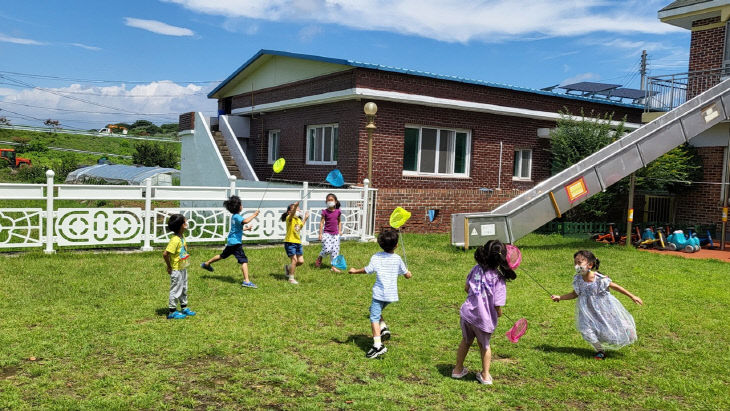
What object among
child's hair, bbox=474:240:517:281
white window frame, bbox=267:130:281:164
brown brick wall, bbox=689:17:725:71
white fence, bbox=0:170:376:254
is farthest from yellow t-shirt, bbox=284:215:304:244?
brown brick wall, bbox=689:17:725:71

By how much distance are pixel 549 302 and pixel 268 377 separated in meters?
5.01

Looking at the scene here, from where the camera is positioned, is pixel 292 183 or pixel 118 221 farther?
pixel 292 183

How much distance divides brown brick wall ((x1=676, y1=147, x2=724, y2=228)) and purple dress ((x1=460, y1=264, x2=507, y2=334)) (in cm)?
1579

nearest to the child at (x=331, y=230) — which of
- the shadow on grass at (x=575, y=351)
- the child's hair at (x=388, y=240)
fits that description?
the child's hair at (x=388, y=240)

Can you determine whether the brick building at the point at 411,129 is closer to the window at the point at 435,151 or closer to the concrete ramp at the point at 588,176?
the window at the point at 435,151

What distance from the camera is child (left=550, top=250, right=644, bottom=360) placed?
593 cm

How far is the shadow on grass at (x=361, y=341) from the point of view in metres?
6.03

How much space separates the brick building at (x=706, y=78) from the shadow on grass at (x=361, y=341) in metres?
15.2

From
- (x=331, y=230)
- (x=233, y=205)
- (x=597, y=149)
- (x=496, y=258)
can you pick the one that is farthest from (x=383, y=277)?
A: (x=597, y=149)

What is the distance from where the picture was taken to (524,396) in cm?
484

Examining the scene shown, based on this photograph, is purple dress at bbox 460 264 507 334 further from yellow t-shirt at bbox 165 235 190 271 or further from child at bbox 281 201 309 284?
child at bbox 281 201 309 284

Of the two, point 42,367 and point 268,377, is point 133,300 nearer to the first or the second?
point 42,367

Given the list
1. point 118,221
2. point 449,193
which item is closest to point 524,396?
point 118,221

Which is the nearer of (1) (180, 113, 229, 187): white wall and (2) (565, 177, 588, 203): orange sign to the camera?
(2) (565, 177, 588, 203): orange sign
